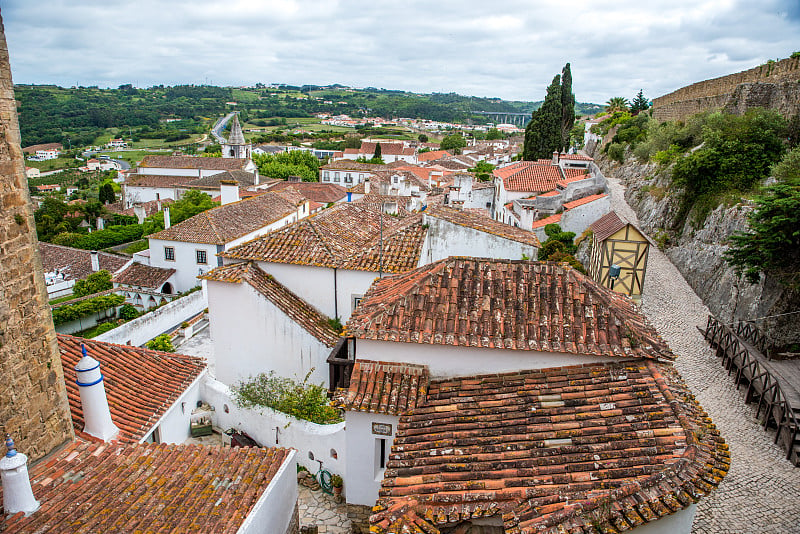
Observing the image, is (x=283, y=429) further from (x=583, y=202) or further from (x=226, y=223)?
(x=226, y=223)

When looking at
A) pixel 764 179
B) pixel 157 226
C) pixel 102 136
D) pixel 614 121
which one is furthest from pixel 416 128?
pixel 764 179

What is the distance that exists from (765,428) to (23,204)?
15162 millimetres

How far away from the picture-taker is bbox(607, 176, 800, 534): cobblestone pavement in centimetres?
872

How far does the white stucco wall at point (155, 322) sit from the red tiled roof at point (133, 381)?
9.32m

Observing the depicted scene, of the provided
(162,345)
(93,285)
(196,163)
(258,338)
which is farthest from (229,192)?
(196,163)

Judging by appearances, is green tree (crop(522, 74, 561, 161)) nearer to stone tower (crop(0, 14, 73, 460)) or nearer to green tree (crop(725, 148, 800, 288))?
green tree (crop(725, 148, 800, 288))

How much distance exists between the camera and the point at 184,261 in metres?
30.9

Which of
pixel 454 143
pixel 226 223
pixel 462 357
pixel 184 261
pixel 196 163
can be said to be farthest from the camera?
pixel 454 143

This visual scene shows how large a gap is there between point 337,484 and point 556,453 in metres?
5.81

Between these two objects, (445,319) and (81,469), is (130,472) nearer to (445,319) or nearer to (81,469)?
(81,469)

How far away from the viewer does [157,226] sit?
45.2 m

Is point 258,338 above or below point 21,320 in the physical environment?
below

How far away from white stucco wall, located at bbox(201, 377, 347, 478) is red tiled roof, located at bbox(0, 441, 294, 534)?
270 cm

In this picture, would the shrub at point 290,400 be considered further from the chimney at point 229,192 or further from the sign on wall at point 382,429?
the chimney at point 229,192
